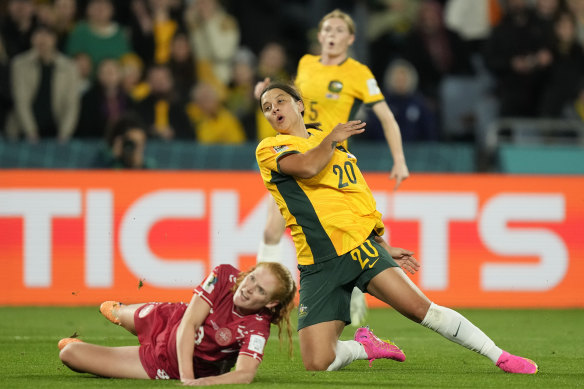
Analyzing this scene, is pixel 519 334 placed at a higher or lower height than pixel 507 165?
lower

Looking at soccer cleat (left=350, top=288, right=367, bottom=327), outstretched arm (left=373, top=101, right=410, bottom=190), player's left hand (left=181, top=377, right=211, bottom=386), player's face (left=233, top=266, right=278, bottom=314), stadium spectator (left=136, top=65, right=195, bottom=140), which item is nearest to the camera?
player's left hand (left=181, top=377, right=211, bottom=386)

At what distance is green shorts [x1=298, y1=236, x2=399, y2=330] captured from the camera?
661cm

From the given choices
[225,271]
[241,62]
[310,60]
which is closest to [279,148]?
[225,271]

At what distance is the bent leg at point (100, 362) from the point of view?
6.20m

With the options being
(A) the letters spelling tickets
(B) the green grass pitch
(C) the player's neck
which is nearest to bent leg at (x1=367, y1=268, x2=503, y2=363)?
(B) the green grass pitch

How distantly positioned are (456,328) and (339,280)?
2.60ft

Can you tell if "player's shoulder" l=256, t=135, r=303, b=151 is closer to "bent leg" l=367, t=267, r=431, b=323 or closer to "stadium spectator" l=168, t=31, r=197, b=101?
"bent leg" l=367, t=267, r=431, b=323

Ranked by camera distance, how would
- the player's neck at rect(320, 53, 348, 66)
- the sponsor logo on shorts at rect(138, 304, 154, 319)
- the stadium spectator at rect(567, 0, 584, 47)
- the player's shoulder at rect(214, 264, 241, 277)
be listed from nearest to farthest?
the player's shoulder at rect(214, 264, 241, 277)
the sponsor logo on shorts at rect(138, 304, 154, 319)
the player's neck at rect(320, 53, 348, 66)
the stadium spectator at rect(567, 0, 584, 47)

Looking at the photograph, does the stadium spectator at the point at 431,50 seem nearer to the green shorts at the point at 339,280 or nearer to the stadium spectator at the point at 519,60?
the stadium spectator at the point at 519,60

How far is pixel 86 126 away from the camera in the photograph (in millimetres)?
12383

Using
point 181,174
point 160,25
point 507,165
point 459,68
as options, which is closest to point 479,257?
point 507,165

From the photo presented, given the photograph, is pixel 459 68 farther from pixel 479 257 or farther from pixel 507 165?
pixel 479 257

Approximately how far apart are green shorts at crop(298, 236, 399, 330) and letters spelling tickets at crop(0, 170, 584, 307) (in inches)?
166

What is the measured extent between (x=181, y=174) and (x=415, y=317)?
4.95 m
